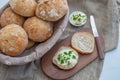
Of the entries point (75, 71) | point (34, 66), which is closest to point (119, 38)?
point (75, 71)

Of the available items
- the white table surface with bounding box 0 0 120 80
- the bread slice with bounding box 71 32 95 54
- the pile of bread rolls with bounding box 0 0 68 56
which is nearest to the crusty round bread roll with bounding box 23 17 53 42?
the pile of bread rolls with bounding box 0 0 68 56

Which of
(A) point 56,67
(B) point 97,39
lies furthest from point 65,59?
(B) point 97,39

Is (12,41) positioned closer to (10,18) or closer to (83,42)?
(10,18)

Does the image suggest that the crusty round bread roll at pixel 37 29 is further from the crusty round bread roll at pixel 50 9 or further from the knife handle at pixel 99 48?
the knife handle at pixel 99 48

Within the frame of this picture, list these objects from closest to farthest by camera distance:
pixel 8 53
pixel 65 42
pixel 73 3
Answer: pixel 8 53 → pixel 65 42 → pixel 73 3

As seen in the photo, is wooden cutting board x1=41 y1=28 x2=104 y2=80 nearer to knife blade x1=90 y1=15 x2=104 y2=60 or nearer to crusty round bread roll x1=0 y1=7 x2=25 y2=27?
knife blade x1=90 y1=15 x2=104 y2=60

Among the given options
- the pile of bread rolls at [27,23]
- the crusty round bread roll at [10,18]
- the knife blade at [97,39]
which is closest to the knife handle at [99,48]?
the knife blade at [97,39]

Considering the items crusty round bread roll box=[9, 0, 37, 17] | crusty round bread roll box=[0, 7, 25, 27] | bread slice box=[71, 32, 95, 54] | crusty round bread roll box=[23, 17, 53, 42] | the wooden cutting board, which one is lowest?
the wooden cutting board

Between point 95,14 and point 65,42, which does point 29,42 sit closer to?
point 65,42
